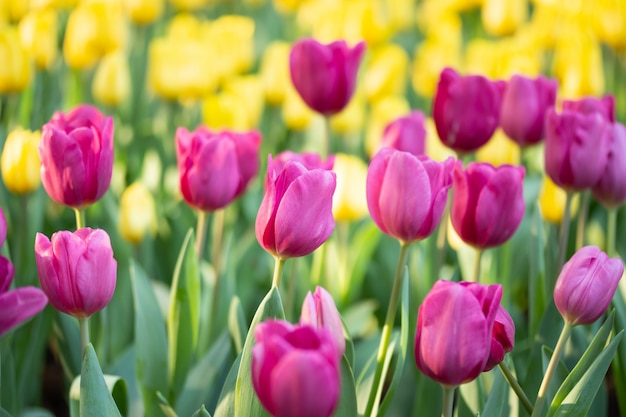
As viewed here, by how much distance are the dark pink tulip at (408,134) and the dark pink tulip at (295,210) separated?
0.49 meters

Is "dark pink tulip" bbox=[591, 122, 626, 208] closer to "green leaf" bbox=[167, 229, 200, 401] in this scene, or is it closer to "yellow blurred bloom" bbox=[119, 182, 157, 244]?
"green leaf" bbox=[167, 229, 200, 401]

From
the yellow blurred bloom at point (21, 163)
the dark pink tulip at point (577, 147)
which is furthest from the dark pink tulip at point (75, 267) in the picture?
the dark pink tulip at point (577, 147)

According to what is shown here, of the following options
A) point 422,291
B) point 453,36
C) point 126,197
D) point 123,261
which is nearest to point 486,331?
point 422,291

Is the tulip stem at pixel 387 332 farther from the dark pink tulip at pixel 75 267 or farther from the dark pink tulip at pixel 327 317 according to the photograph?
the dark pink tulip at pixel 75 267

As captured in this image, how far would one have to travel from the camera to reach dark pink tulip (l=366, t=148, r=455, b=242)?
99 centimetres

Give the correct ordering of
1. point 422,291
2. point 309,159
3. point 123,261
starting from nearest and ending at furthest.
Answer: point 309,159
point 422,291
point 123,261

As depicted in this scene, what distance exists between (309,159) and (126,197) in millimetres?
501

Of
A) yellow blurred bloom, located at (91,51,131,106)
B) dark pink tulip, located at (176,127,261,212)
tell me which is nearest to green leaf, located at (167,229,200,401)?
dark pink tulip, located at (176,127,261,212)

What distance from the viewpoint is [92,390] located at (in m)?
0.92

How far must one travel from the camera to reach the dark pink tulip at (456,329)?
2.76 ft

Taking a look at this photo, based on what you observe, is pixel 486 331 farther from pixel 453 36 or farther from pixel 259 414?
pixel 453 36

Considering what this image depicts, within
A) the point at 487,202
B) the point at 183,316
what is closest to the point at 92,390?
the point at 183,316

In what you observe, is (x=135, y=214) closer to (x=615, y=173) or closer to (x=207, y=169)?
(x=207, y=169)

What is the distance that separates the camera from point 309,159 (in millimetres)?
1199
